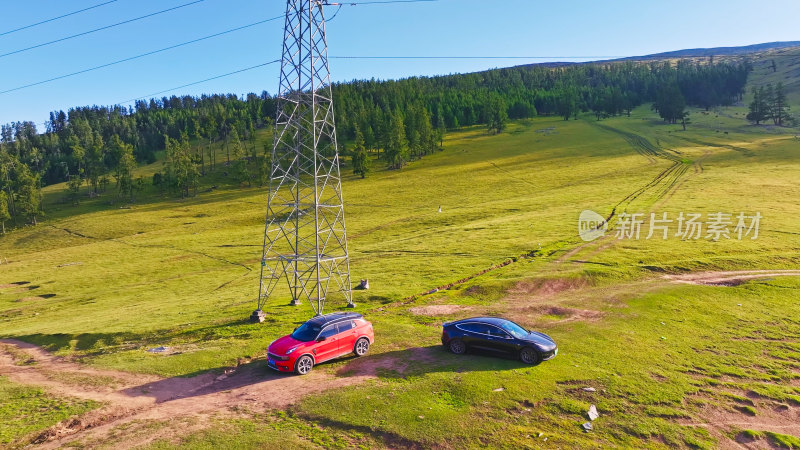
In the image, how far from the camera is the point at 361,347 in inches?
977

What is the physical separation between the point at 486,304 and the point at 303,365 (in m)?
16.3

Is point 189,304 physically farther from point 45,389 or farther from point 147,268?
point 147,268

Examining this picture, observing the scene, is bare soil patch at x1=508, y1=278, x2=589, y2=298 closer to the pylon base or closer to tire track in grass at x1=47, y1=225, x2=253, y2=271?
the pylon base

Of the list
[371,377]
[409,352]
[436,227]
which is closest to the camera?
[371,377]

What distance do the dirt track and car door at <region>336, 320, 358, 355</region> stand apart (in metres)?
0.91

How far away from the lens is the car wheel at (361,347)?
968 inches

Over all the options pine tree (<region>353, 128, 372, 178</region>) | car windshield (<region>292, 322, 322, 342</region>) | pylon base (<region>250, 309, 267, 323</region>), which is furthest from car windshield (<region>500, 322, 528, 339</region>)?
pine tree (<region>353, 128, 372, 178</region>)

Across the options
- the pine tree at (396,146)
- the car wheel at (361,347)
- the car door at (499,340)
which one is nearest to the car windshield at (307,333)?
the car wheel at (361,347)

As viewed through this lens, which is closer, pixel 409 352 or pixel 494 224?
pixel 409 352

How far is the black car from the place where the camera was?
22.6 meters

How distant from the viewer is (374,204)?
96625 mm

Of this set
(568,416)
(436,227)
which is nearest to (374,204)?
(436,227)

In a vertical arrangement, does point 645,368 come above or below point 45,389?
below

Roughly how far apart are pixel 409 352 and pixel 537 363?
6.67 meters
